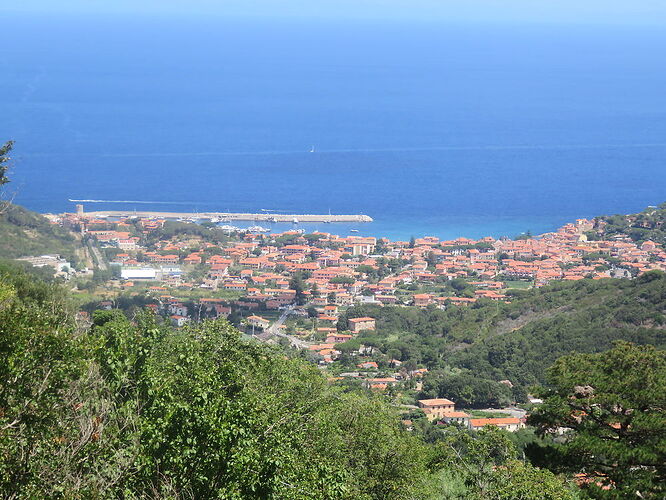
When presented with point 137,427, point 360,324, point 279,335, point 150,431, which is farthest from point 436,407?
point 150,431

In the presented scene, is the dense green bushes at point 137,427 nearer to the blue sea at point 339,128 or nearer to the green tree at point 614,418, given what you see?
the green tree at point 614,418

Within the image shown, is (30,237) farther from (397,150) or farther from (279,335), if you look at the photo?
(397,150)

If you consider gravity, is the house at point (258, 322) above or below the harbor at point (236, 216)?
below

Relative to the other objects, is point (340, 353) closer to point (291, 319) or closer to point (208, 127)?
point (291, 319)

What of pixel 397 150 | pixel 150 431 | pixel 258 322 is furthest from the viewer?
pixel 397 150

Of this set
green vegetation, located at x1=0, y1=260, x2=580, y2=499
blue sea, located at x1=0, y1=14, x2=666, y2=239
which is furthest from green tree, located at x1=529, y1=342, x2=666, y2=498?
blue sea, located at x1=0, y1=14, x2=666, y2=239

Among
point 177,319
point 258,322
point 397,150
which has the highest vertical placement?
point 397,150

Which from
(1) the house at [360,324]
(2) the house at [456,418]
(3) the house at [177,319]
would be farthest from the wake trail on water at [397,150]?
(2) the house at [456,418]
